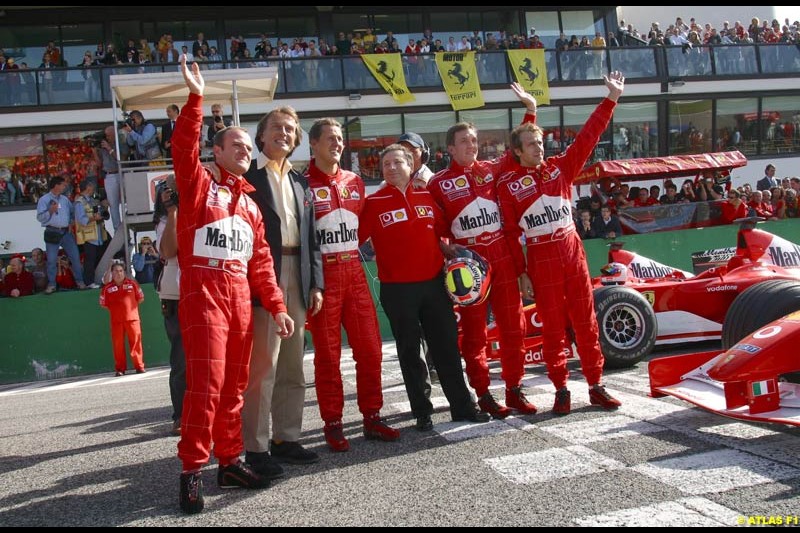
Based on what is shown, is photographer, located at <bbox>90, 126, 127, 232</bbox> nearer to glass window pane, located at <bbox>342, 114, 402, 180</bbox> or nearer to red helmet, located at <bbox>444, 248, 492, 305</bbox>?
red helmet, located at <bbox>444, 248, 492, 305</bbox>

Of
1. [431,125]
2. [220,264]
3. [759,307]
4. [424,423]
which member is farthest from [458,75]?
[220,264]

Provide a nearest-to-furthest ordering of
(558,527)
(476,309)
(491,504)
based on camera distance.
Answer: (558,527), (491,504), (476,309)

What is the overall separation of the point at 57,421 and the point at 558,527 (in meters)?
5.37

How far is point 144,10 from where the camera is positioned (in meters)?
25.0

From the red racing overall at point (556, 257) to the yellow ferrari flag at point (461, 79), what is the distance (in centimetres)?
1838

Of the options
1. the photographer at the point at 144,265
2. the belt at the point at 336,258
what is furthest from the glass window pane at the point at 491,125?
the belt at the point at 336,258

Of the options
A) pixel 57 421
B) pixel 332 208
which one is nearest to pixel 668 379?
pixel 332 208

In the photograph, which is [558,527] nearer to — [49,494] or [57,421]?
[49,494]

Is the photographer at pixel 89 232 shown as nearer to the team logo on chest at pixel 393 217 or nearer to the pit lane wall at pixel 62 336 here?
the pit lane wall at pixel 62 336

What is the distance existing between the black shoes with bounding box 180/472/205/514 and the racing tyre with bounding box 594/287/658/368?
14.4ft

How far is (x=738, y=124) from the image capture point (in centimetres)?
2739

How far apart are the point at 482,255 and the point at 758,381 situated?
6.33 feet

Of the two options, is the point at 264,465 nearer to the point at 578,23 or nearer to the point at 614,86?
the point at 614,86

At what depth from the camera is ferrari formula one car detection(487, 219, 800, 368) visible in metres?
7.05
